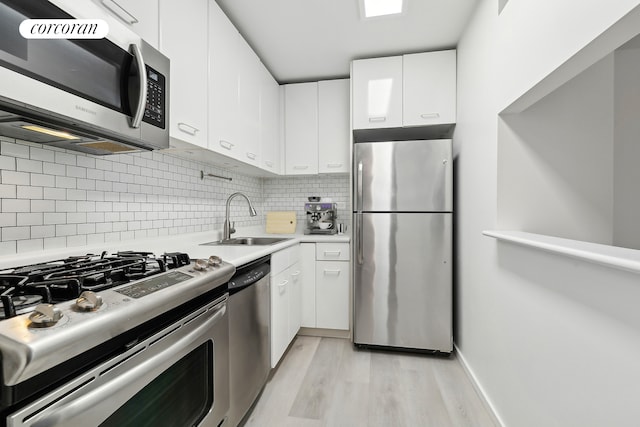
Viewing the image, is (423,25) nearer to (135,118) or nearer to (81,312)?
(135,118)

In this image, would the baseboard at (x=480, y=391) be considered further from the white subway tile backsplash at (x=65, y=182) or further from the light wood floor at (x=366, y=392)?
the white subway tile backsplash at (x=65, y=182)

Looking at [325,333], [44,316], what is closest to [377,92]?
[325,333]

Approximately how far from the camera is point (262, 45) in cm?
228

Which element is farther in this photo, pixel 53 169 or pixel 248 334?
pixel 248 334

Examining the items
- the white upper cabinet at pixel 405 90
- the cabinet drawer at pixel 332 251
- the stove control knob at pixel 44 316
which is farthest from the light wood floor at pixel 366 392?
the white upper cabinet at pixel 405 90

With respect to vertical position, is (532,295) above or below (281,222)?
below

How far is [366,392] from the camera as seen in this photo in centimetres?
180

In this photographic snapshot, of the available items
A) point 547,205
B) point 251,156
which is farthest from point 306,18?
point 547,205

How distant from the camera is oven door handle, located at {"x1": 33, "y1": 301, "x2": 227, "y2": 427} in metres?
0.59

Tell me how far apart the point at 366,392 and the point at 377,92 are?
2.27 metres

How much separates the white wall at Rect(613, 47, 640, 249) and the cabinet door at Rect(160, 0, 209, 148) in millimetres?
2136

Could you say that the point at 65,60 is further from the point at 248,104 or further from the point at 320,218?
the point at 320,218

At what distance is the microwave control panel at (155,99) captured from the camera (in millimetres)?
1120

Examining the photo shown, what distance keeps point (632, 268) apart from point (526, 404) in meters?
0.94
